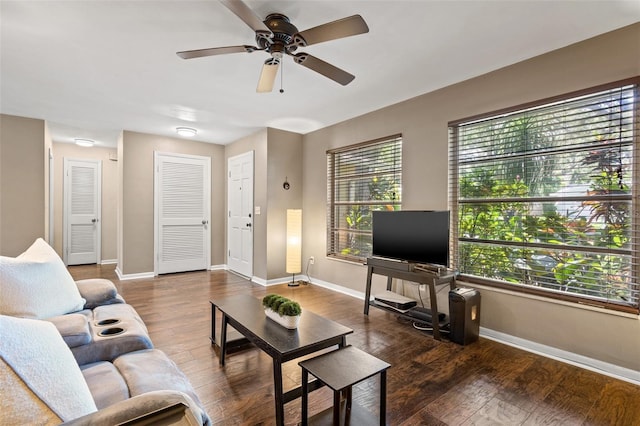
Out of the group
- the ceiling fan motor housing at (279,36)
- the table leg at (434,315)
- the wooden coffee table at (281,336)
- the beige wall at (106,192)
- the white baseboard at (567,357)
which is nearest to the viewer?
the wooden coffee table at (281,336)

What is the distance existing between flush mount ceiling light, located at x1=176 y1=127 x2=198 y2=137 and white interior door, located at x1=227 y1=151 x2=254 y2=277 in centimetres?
88

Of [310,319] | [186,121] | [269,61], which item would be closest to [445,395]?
[310,319]

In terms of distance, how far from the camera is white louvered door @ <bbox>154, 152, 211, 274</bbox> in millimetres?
5398

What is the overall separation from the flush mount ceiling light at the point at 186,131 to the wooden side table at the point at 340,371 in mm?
4473

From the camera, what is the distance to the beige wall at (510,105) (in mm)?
2227

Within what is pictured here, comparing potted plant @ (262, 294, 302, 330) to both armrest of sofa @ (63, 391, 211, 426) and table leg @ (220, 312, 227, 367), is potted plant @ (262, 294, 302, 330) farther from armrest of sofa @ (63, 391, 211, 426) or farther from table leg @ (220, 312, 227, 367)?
armrest of sofa @ (63, 391, 211, 426)

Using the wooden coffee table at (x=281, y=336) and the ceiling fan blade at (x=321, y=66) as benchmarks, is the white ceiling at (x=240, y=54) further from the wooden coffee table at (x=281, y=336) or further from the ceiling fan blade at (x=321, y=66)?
the wooden coffee table at (x=281, y=336)

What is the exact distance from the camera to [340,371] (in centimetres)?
147

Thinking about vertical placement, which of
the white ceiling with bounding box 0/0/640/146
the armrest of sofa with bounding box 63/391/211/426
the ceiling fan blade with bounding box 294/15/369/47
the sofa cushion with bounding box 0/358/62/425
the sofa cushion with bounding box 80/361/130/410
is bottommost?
the sofa cushion with bounding box 80/361/130/410

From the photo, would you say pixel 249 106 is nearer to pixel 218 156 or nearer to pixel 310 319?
pixel 218 156

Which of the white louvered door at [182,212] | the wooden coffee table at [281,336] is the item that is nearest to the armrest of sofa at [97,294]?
the wooden coffee table at [281,336]

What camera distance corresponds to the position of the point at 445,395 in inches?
78.0

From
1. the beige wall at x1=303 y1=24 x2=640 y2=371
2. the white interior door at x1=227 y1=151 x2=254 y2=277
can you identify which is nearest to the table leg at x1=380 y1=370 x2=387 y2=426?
the beige wall at x1=303 y1=24 x2=640 y2=371

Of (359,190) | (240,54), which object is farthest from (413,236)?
(240,54)
